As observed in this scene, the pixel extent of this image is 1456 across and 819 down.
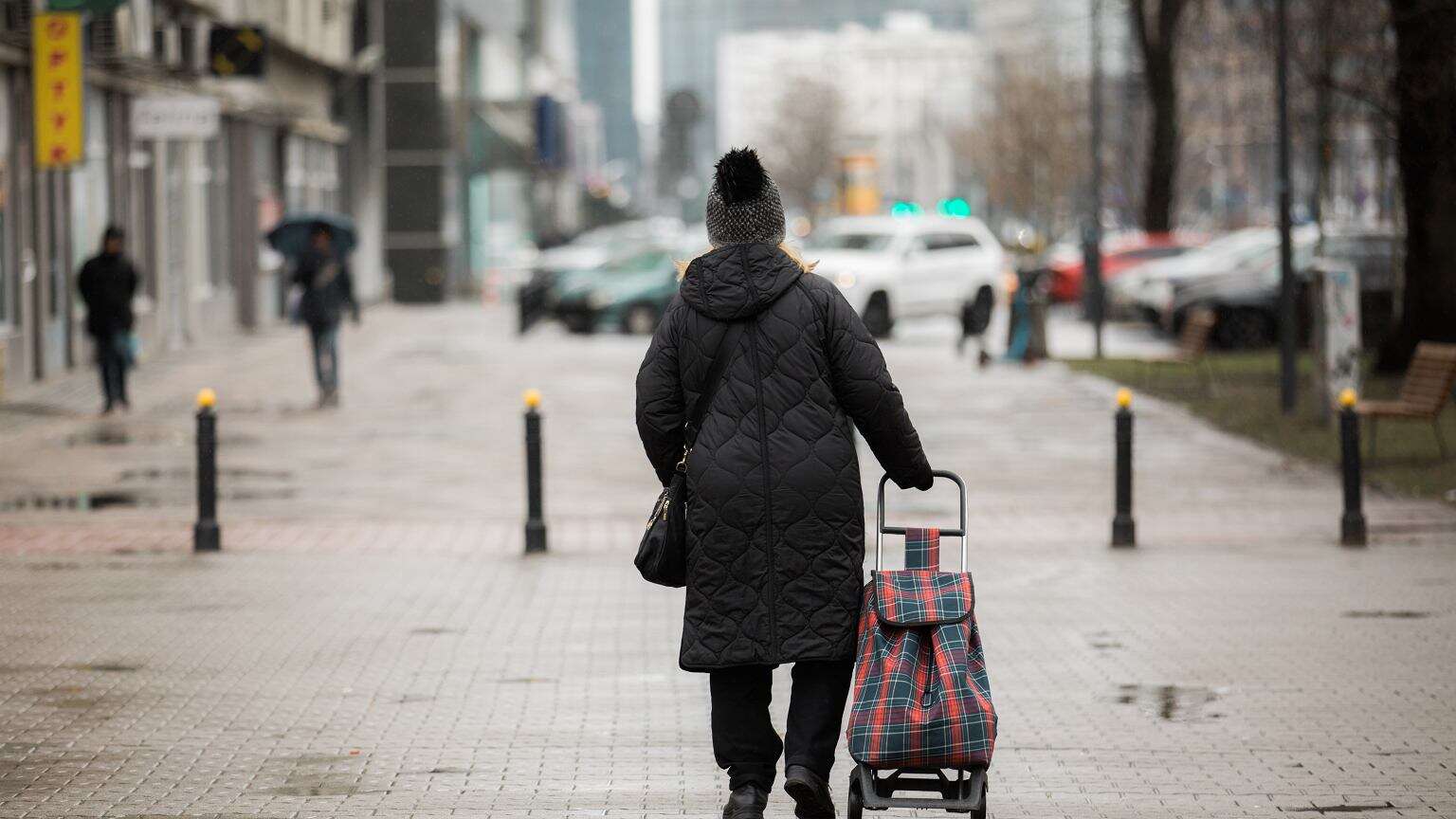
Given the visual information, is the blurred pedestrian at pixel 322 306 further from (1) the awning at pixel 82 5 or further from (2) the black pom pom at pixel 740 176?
(2) the black pom pom at pixel 740 176

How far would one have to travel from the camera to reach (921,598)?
5438 mm

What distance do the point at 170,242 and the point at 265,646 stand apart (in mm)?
23853

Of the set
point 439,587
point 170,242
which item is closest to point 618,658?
point 439,587

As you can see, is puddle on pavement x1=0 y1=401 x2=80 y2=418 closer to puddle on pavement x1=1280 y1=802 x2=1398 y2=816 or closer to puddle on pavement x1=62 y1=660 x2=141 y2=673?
puddle on pavement x1=62 y1=660 x2=141 y2=673

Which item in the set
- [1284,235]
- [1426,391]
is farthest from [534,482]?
[1284,235]

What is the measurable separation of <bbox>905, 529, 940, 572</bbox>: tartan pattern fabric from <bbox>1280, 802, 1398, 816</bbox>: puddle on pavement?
4.95ft

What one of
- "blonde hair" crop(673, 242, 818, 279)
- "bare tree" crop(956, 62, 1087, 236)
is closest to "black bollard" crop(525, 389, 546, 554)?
"blonde hair" crop(673, 242, 818, 279)

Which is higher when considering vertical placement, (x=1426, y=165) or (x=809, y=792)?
(x=1426, y=165)

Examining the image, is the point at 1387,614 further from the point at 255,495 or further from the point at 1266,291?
the point at 1266,291

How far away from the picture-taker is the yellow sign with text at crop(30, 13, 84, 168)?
22938mm

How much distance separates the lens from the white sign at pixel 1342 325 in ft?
58.3

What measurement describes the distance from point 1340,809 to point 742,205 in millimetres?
2477

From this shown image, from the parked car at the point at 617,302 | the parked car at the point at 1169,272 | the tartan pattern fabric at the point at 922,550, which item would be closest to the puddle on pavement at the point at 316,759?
the tartan pattern fabric at the point at 922,550

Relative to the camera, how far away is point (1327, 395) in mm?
18984
